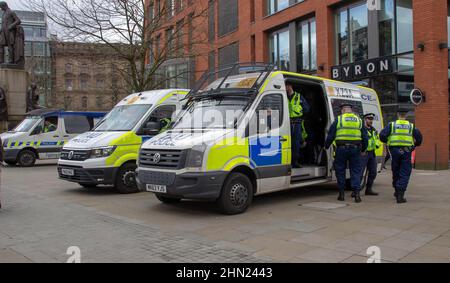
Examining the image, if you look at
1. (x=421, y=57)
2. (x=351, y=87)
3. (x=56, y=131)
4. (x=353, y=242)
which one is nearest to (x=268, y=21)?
(x=421, y=57)

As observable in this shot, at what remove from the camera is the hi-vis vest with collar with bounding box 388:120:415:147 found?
835cm

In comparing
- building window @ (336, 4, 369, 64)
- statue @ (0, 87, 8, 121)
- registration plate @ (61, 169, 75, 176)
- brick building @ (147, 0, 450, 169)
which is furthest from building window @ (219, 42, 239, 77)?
registration plate @ (61, 169, 75, 176)

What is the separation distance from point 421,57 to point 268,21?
33.5ft

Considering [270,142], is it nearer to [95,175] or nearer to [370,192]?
[370,192]

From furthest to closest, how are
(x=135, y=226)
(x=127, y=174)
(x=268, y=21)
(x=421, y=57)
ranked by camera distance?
(x=268, y=21), (x=421, y=57), (x=127, y=174), (x=135, y=226)

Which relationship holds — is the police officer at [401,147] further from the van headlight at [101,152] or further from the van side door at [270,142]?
the van headlight at [101,152]

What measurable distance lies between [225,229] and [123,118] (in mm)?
5307

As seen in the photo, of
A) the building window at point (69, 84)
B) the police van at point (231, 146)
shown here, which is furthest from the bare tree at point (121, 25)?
the building window at point (69, 84)

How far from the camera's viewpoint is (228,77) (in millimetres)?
8633

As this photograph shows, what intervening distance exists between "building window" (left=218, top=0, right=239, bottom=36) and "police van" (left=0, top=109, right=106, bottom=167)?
12.5m

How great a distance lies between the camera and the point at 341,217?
7.15 metres

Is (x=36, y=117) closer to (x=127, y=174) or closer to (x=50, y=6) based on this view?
(x=50, y=6)

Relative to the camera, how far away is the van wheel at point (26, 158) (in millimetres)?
17486

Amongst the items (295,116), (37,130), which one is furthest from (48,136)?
(295,116)
